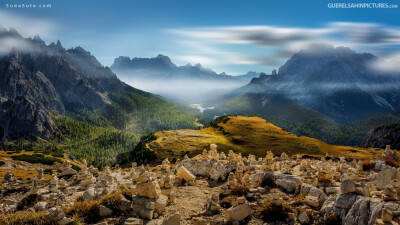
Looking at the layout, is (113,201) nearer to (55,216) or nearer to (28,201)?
(55,216)

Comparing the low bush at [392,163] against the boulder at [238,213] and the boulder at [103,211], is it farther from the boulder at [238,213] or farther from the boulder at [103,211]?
the boulder at [103,211]

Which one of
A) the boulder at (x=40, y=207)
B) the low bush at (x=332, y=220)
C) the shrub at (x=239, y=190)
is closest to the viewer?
the low bush at (x=332, y=220)

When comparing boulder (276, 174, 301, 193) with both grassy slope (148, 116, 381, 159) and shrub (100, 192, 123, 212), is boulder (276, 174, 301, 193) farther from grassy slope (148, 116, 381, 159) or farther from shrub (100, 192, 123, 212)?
grassy slope (148, 116, 381, 159)

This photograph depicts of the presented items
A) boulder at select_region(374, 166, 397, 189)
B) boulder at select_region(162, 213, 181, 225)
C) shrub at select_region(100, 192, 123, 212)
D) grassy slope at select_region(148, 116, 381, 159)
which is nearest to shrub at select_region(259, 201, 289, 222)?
boulder at select_region(162, 213, 181, 225)

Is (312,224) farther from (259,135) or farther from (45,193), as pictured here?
(259,135)

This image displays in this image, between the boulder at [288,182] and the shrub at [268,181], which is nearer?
the boulder at [288,182]

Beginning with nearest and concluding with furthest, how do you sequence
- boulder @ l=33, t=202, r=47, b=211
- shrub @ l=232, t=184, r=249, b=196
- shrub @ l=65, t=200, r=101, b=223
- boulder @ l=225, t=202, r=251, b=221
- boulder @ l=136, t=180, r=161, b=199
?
boulder @ l=225, t=202, r=251, b=221
shrub @ l=65, t=200, r=101, b=223
boulder @ l=136, t=180, r=161, b=199
boulder @ l=33, t=202, r=47, b=211
shrub @ l=232, t=184, r=249, b=196

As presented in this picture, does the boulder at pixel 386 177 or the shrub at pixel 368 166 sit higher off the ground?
the boulder at pixel 386 177

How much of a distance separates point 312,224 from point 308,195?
3.22 metres

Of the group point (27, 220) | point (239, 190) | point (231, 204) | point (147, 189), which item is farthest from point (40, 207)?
point (239, 190)

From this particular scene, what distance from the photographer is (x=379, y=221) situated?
37.7 feet

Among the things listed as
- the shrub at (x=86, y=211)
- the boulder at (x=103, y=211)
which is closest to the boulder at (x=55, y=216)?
the shrub at (x=86, y=211)

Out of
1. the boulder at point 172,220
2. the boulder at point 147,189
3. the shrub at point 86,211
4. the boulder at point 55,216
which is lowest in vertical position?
the shrub at point 86,211

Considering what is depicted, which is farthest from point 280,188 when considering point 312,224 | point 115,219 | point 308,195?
point 115,219
